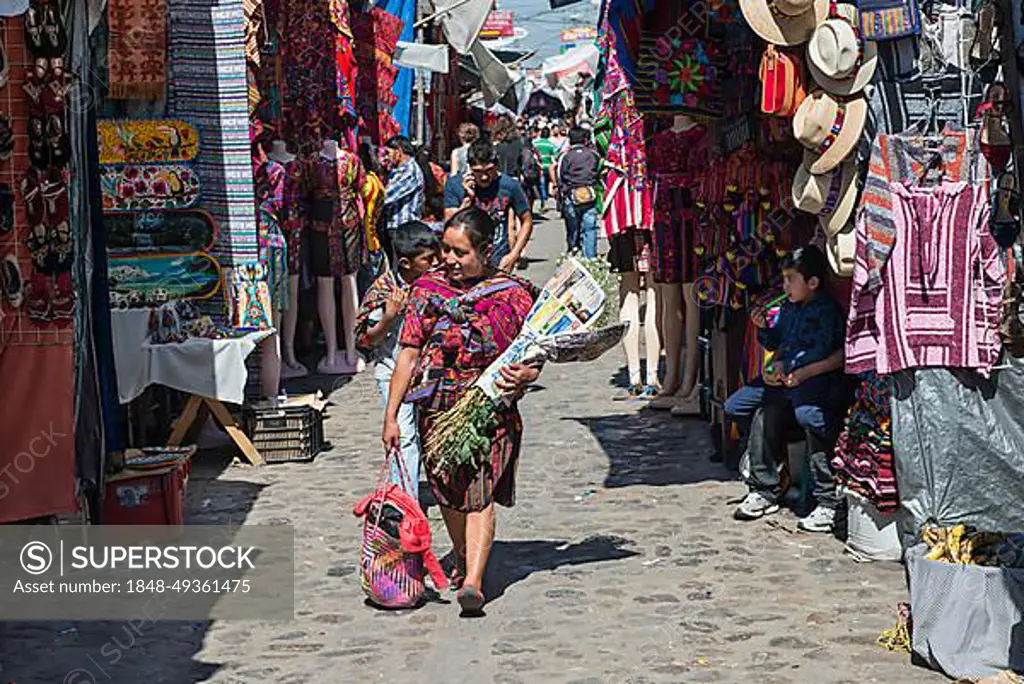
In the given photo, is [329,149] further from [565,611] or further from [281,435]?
[565,611]

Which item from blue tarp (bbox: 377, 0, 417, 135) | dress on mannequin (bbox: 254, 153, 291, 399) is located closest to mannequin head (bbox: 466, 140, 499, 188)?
dress on mannequin (bbox: 254, 153, 291, 399)

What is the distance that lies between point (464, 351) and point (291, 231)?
6.18m

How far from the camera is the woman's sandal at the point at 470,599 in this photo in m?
6.80

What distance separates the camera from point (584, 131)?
Answer: 20.3 meters

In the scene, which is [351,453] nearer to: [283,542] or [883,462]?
[283,542]

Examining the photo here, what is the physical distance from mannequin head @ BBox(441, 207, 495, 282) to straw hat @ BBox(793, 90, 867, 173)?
61.0 inches

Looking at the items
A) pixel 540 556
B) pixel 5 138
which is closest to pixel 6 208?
pixel 5 138

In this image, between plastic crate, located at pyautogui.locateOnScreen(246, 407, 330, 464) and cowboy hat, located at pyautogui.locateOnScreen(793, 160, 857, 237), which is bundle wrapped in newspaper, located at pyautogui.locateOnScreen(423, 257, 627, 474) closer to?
cowboy hat, located at pyautogui.locateOnScreen(793, 160, 857, 237)

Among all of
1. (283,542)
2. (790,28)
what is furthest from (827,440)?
(283,542)

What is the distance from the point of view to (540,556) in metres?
7.92

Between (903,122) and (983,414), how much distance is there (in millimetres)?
1341

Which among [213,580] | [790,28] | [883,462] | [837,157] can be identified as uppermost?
[790,28]

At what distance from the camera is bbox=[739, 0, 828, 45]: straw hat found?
7512 mm

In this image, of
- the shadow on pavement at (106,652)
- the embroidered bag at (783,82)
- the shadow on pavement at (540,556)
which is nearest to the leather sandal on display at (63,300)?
the shadow on pavement at (106,652)
